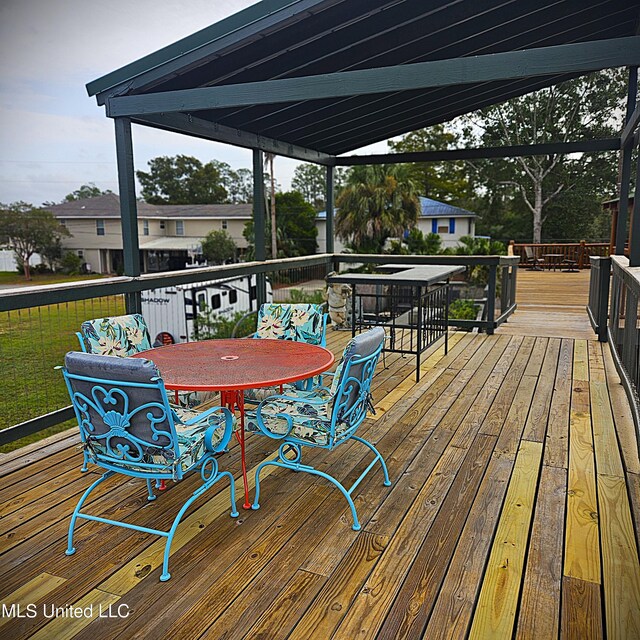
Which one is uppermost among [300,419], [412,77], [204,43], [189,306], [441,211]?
[204,43]

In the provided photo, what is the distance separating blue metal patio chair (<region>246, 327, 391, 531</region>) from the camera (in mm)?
2633

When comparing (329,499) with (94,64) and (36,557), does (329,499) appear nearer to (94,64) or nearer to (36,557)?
(36,557)

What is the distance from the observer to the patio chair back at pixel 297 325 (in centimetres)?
400

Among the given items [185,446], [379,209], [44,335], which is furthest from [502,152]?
[379,209]

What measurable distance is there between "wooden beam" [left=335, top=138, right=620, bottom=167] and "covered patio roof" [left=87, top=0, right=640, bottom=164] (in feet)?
2.66

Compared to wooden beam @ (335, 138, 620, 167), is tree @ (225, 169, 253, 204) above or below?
above

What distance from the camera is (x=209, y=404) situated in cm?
452

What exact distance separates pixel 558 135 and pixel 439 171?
6.38 meters

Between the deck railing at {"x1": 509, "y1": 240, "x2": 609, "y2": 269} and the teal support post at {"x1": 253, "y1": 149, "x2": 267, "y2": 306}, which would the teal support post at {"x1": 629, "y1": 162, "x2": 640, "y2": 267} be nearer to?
the teal support post at {"x1": 253, "y1": 149, "x2": 267, "y2": 306}

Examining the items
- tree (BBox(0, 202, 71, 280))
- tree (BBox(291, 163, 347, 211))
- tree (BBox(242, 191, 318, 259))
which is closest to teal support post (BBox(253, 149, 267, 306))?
tree (BBox(242, 191, 318, 259))

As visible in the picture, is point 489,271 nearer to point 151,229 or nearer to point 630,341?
point 630,341

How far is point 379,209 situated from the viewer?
23.3 m

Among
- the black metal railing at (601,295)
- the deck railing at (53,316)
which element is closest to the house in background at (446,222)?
the black metal railing at (601,295)

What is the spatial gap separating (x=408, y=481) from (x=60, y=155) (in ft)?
140
